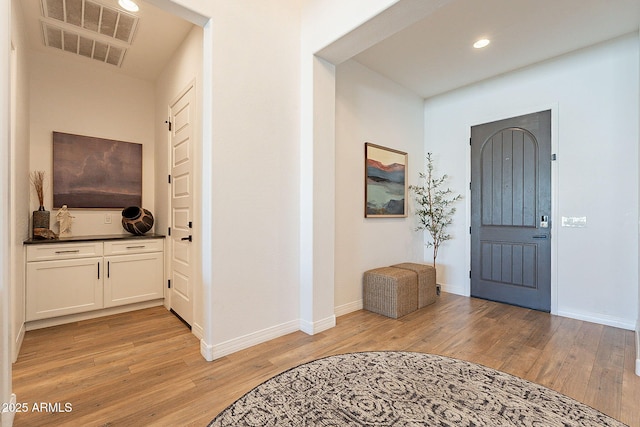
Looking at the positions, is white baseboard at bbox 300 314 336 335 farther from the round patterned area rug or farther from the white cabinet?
the white cabinet

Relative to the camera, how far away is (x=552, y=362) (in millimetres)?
2285

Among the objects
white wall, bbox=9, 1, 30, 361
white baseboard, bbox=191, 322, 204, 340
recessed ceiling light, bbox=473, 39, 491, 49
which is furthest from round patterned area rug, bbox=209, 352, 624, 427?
recessed ceiling light, bbox=473, 39, 491, 49

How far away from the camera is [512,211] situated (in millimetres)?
3734

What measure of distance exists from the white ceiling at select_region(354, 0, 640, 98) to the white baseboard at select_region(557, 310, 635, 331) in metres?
2.85

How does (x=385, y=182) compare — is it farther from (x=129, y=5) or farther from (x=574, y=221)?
(x=129, y=5)

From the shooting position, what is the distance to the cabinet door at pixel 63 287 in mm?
2859

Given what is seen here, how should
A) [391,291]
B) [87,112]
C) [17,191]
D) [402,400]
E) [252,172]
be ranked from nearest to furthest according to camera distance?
[402,400]
[17,191]
[252,172]
[391,291]
[87,112]

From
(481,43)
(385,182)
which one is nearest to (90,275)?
(385,182)

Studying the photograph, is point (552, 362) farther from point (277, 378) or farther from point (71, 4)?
point (71, 4)

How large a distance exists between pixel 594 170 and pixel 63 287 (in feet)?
18.5

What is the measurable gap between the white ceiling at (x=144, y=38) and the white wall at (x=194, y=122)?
0.09m

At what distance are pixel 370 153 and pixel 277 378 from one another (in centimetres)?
269

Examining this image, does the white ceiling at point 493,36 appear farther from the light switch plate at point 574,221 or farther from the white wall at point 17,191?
the white wall at point 17,191

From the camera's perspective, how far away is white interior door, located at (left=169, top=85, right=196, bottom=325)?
2.91 metres
